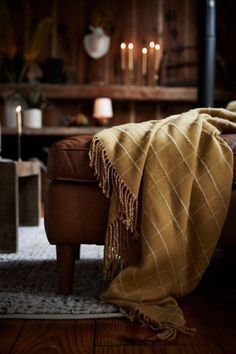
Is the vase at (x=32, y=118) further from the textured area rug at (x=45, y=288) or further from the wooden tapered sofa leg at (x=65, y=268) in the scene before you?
the wooden tapered sofa leg at (x=65, y=268)

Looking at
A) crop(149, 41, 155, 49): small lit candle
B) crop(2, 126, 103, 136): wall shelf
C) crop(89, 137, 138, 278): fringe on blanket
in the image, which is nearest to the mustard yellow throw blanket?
crop(89, 137, 138, 278): fringe on blanket

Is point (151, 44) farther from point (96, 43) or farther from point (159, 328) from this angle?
point (159, 328)

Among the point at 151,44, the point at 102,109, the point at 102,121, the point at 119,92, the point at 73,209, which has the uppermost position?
the point at 151,44

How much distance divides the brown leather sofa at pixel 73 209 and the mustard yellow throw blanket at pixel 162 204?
4 centimetres

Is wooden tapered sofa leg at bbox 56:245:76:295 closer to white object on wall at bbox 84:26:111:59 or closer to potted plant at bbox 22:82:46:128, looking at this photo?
potted plant at bbox 22:82:46:128

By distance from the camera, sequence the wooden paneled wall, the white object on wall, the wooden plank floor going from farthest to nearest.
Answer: the wooden paneled wall → the white object on wall → the wooden plank floor

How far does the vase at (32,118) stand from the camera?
13.5ft

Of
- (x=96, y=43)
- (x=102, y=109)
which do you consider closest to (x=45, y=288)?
(x=102, y=109)

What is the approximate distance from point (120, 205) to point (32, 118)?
3047 mm

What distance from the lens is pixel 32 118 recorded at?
411 cm

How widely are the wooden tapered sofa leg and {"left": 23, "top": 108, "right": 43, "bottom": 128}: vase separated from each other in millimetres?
2970

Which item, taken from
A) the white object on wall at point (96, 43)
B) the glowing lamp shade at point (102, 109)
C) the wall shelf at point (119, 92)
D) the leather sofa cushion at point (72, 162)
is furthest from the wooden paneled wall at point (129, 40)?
the leather sofa cushion at point (72, 162)

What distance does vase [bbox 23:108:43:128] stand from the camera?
13.5 feet

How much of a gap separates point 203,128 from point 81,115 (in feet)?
10.0
